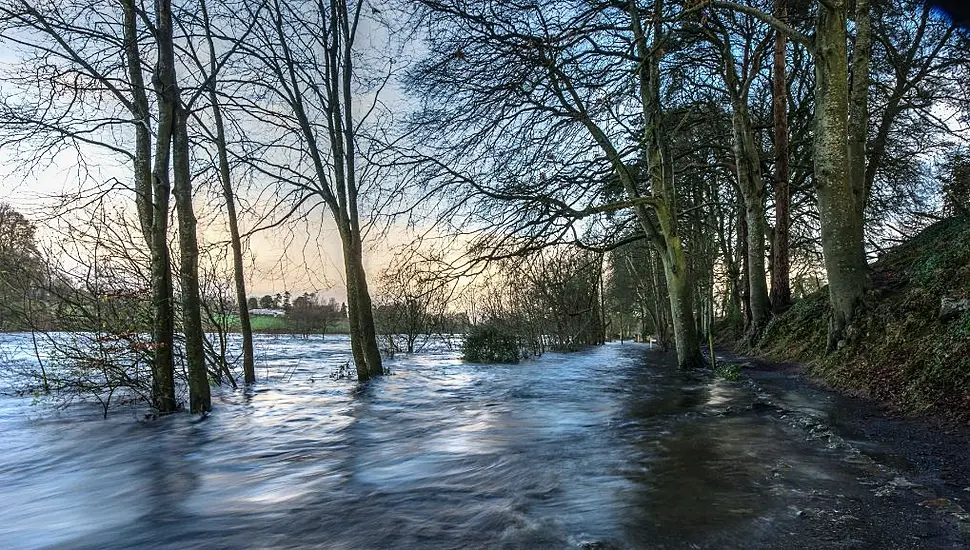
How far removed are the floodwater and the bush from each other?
10824 millimetres

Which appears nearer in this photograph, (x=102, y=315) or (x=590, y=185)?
(x=102, y=315)

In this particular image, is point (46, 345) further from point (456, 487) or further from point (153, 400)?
point (456, 487)

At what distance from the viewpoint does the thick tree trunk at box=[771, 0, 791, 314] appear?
14.6 m

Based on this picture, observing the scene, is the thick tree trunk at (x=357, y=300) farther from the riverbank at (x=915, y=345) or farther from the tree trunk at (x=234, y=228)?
the riverbank at (x=915, y=345)

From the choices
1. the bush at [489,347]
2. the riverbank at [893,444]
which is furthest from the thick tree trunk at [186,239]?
the bush at [489,347]

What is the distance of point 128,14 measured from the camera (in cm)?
807

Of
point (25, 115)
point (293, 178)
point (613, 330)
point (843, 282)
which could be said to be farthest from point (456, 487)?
point (613, 330)

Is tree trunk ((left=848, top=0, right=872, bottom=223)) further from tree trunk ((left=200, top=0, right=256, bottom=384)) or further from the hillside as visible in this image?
tree trunk ((left=200, top=0, right=256, bottom=384))

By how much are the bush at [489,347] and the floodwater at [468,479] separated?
1082cm

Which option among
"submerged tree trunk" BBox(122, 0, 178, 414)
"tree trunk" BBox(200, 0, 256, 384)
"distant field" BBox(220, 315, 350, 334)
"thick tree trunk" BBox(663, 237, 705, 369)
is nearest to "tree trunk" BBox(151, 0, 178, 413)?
"submerged tree trunk" BBox(122, 0, 178, 414)

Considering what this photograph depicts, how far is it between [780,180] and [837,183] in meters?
6.93

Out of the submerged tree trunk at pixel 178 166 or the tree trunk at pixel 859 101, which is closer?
the submerged tree trunk at pixel 178 166

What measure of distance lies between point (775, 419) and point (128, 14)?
10715mm

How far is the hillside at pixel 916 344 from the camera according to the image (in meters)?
5.45
